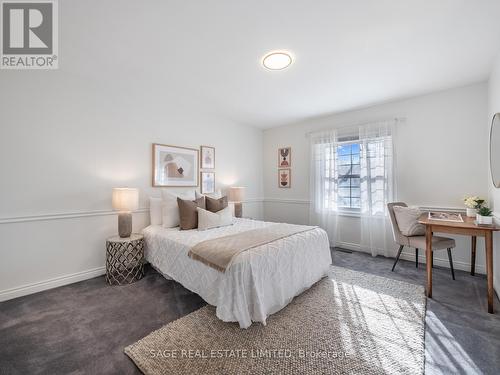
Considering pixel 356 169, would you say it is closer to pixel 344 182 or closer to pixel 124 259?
pixel 344 182

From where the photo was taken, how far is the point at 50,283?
8.06ft

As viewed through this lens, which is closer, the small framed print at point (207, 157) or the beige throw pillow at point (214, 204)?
the beige throw pillow at point (214, 204)

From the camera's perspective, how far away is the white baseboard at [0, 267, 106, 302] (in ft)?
7.28

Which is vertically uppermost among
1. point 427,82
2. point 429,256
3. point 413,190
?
point 427,82

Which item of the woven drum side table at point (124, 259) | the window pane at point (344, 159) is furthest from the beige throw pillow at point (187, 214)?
the window pane at point (344, 159)

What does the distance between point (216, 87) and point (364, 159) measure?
270 centimetres

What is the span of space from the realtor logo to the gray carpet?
2.51m

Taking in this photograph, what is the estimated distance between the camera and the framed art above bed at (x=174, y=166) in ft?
11.0

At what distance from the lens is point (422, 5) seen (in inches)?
64.7

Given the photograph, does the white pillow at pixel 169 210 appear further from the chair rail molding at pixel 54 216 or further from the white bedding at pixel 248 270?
the chair rail molding at pixel 54 216

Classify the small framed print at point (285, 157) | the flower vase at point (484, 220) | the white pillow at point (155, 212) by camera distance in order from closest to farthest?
the flower vase at point (484, 220)
the white pillow at point (155, 212)
the small framed print at point (285, 157)

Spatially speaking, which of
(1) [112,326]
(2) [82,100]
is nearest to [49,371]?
(1) [112,326]

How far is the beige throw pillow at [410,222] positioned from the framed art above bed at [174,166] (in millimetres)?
3168

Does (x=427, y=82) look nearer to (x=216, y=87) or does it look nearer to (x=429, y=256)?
(x=429, y=256)
